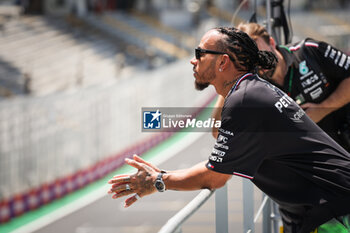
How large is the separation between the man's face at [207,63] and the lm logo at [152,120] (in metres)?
0.56

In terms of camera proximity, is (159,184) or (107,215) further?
(107,215)

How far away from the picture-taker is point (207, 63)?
2.17 meters

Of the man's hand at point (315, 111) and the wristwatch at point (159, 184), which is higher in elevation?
the man's hand at point (315, 111)

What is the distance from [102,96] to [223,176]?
7.51 meters

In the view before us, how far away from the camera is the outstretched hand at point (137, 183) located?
219 centimetres

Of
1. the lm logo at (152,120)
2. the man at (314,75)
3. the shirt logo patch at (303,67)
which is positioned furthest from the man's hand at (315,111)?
the lm logo at (152,120)

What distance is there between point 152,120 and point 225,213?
72cm

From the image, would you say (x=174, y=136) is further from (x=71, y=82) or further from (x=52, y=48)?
(x=52, y=48)

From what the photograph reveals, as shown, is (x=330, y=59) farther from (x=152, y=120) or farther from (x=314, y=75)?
(x=152, y=120)

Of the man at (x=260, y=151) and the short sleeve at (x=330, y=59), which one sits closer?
the man at (x=260, y=151)

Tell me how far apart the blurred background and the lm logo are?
24.7 inches

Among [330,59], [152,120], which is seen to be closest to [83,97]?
[152,120]

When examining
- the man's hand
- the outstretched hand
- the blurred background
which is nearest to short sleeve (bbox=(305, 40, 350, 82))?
the man's hand

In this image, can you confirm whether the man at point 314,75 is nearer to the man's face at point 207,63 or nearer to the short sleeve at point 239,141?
the man's face at point 207,63
